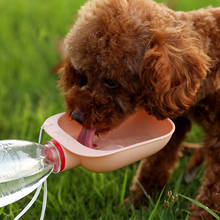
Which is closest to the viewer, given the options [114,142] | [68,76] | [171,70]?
[171,70]

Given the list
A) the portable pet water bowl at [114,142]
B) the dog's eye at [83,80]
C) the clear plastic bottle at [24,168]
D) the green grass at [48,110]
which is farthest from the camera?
the green grass at [48,110]

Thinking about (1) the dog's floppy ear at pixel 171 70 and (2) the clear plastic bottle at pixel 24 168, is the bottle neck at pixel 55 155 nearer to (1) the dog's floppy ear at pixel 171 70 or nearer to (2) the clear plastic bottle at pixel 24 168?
(2) the clear plastic bottle at pixel 24 168

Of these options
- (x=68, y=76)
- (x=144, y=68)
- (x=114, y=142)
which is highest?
(x=144, y=68)

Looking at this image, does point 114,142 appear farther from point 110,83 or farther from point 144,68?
point 144,68

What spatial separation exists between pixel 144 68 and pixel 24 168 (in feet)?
2.48

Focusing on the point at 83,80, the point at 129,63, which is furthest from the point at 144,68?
the point at 83,80

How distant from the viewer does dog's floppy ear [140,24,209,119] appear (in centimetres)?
169

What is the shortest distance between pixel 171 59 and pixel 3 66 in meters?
2.68

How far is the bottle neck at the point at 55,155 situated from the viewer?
1.70 m

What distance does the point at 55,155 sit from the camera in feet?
5.71

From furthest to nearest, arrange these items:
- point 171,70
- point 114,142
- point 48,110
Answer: point 48,110 < point 114,142 < point 171,70

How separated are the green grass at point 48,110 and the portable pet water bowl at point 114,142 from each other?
0.27 meters

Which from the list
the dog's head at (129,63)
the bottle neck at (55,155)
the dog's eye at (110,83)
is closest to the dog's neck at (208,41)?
the dog's head at (129,63)

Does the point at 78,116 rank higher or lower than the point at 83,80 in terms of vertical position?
lower
